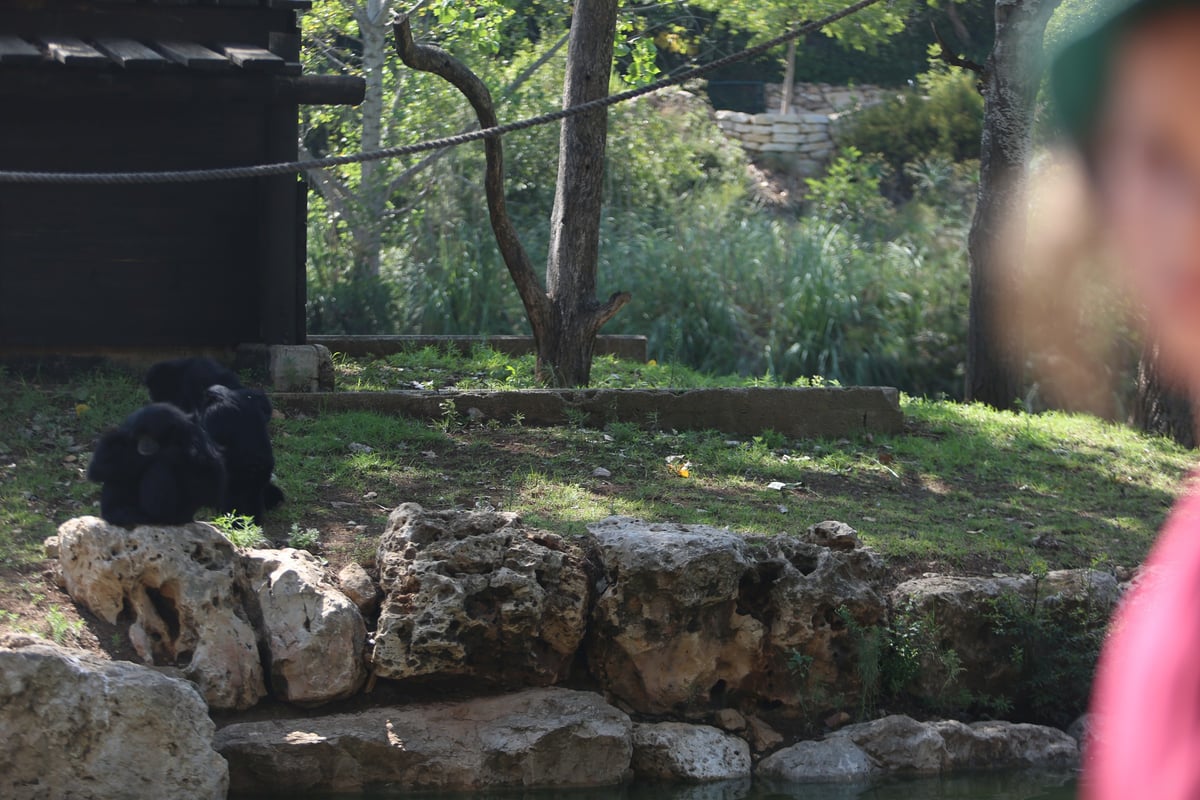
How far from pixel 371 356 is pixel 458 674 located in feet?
18.2

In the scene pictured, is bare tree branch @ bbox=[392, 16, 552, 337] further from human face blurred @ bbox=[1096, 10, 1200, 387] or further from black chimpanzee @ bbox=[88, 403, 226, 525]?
human face blurred @ bbox=[1096, 10, 1200, 387]

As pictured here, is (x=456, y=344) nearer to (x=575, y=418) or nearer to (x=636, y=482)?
(x=575, y=418)

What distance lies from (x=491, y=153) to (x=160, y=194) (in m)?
2.39

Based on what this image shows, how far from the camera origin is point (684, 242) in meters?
15.9

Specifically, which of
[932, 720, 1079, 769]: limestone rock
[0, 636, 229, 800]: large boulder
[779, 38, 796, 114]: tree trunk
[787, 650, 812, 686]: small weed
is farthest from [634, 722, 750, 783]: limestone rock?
[779, 38, 796, 114]: tree trunk

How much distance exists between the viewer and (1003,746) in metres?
5.81

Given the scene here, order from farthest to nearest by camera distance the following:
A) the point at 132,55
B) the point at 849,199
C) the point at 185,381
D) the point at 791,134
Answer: the point at 791,134, the point at 849,199, the point at 132,55, the point at 185,381

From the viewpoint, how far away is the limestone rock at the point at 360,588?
576 cm

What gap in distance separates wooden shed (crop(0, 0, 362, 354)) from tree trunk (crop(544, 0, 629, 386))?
61.5 inches

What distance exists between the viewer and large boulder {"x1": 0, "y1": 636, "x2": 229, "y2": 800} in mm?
4641

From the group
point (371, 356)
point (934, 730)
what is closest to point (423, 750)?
point (934, 730)

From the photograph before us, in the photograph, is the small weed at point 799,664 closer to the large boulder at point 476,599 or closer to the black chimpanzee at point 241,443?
the large boulder at point 476,599

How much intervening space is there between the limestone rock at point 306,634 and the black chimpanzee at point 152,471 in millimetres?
484

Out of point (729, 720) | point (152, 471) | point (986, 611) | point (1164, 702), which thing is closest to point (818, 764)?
point (729, 720)
